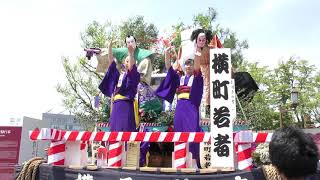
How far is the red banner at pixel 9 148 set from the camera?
980cm

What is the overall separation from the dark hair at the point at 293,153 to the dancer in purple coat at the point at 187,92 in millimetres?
2673

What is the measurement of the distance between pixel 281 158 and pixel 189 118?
2851 millimetres

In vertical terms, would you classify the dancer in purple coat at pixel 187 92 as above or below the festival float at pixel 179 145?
above

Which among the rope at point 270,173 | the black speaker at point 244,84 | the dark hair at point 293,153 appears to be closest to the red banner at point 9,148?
the black speaker at point 244,84

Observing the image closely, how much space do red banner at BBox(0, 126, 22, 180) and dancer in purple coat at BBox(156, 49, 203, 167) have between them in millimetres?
6518

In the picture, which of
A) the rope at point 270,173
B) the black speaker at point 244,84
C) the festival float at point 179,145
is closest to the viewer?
the rope at point 270,173

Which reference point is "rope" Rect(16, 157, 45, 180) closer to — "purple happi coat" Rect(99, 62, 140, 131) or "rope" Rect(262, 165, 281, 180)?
"purple happi coat" Rect(99, 62, 140, 131)

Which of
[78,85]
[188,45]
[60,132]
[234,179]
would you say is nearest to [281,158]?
[234,179]

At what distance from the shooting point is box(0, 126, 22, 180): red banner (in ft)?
32.1

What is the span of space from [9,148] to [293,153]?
9.64m

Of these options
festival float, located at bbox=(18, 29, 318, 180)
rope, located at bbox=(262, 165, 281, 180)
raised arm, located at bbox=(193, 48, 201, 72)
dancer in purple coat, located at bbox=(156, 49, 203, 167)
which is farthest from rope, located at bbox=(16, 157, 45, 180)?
rope, located at bbox=(262, 165, 281, 180)

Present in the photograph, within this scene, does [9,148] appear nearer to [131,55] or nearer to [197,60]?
[131,55]

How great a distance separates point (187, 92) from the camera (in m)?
4.67

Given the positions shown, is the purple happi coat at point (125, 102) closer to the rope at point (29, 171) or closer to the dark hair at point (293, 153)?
the rope at point (29, 171)
